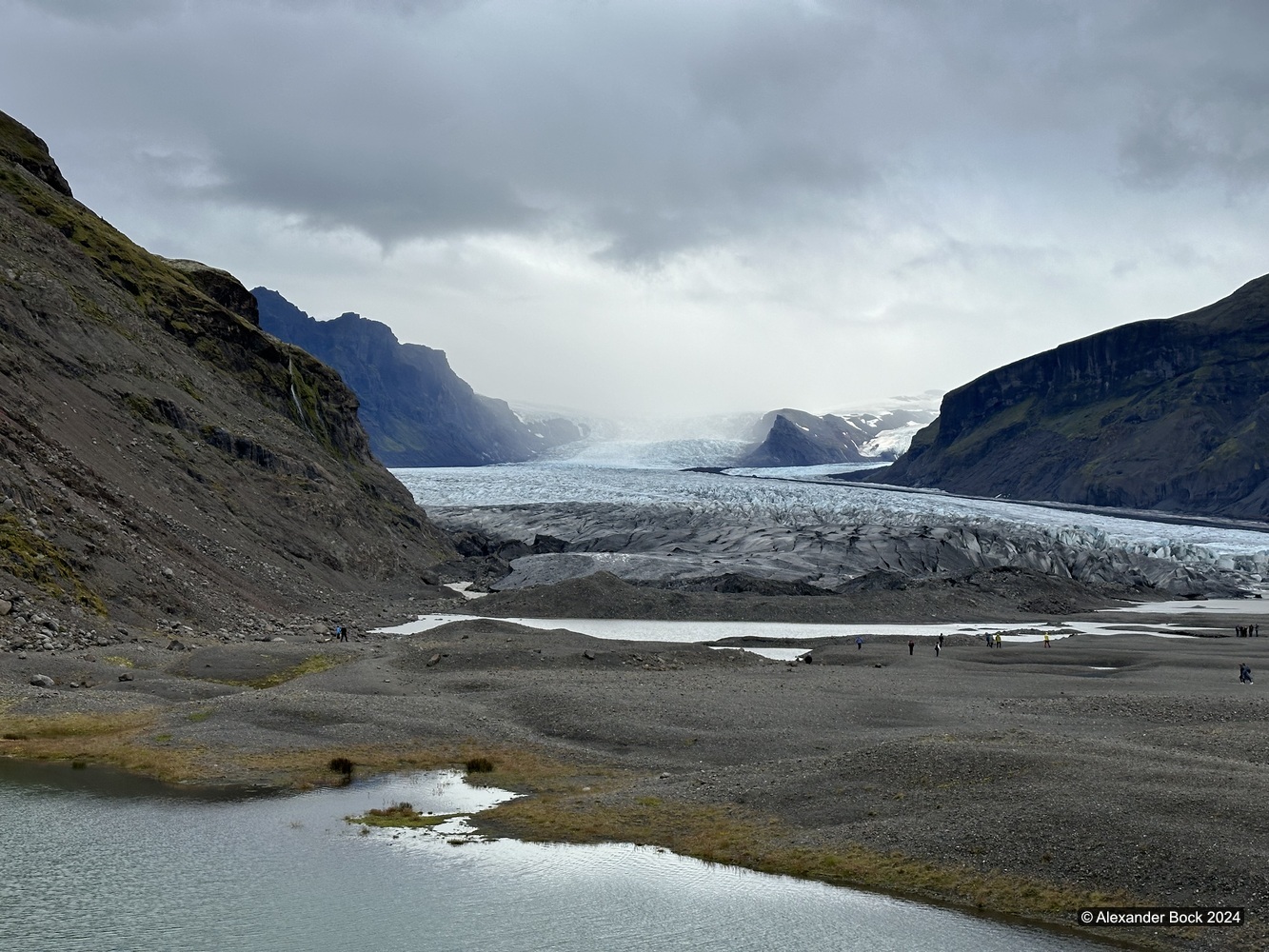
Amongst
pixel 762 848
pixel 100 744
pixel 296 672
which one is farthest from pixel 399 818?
pixel 296 672

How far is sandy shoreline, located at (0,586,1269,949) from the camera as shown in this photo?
912 inches

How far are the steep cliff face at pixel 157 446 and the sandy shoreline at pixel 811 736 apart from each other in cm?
729

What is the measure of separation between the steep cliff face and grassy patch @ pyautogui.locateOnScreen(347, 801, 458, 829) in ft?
92.9

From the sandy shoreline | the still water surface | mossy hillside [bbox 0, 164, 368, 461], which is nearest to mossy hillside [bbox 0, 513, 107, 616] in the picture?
the sandy shoreline

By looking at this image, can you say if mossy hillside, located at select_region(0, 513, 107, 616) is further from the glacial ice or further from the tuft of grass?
the glacial ice

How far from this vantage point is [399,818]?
2727 cm

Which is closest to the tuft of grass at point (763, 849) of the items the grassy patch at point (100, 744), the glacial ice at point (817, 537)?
the grassy patch at point (100, 744)

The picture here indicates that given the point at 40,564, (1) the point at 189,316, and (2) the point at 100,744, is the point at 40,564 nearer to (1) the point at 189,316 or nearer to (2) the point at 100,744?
(2) the point at 100,744

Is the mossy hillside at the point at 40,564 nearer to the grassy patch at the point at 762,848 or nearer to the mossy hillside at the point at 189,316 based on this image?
the grassy patch at the point at 762,848

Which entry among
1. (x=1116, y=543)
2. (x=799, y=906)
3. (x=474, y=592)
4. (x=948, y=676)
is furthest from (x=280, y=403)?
(x=1116, y=543)

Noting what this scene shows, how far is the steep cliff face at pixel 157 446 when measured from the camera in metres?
55.0

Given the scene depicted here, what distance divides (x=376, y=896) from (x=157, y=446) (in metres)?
57.2

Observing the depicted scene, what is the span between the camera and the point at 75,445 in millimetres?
62000

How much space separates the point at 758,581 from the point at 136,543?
54.4 m
